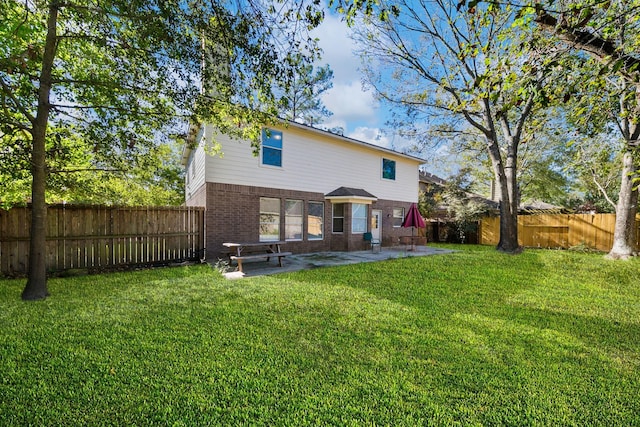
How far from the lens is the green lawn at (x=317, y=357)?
2166 mm

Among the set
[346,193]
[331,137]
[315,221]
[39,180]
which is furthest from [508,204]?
[39,180]

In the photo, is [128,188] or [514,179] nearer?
[128,188]

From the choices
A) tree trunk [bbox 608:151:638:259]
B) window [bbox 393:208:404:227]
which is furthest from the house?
tree trunk [bbox 608:151:638:259]

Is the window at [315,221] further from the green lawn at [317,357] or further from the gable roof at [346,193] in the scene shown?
the green lawn at [317,357]

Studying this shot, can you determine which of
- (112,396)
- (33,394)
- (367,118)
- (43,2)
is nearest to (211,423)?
(112,396)

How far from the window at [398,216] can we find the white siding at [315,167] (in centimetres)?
73

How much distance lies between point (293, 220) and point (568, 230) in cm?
1498

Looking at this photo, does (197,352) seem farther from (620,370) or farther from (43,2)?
(43,2)

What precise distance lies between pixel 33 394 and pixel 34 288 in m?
3.96

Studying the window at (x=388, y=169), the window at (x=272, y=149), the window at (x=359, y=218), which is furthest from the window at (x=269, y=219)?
the window at (x=388, y=169)

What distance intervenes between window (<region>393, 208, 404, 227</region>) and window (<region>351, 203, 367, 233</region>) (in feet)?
10.3

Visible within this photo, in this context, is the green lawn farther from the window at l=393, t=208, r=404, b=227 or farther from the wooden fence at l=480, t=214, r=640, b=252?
the wooden fence at l=480, t=214, r=640, b=252

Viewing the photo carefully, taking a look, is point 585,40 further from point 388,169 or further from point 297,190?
point 388,169

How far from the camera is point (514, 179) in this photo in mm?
12953
